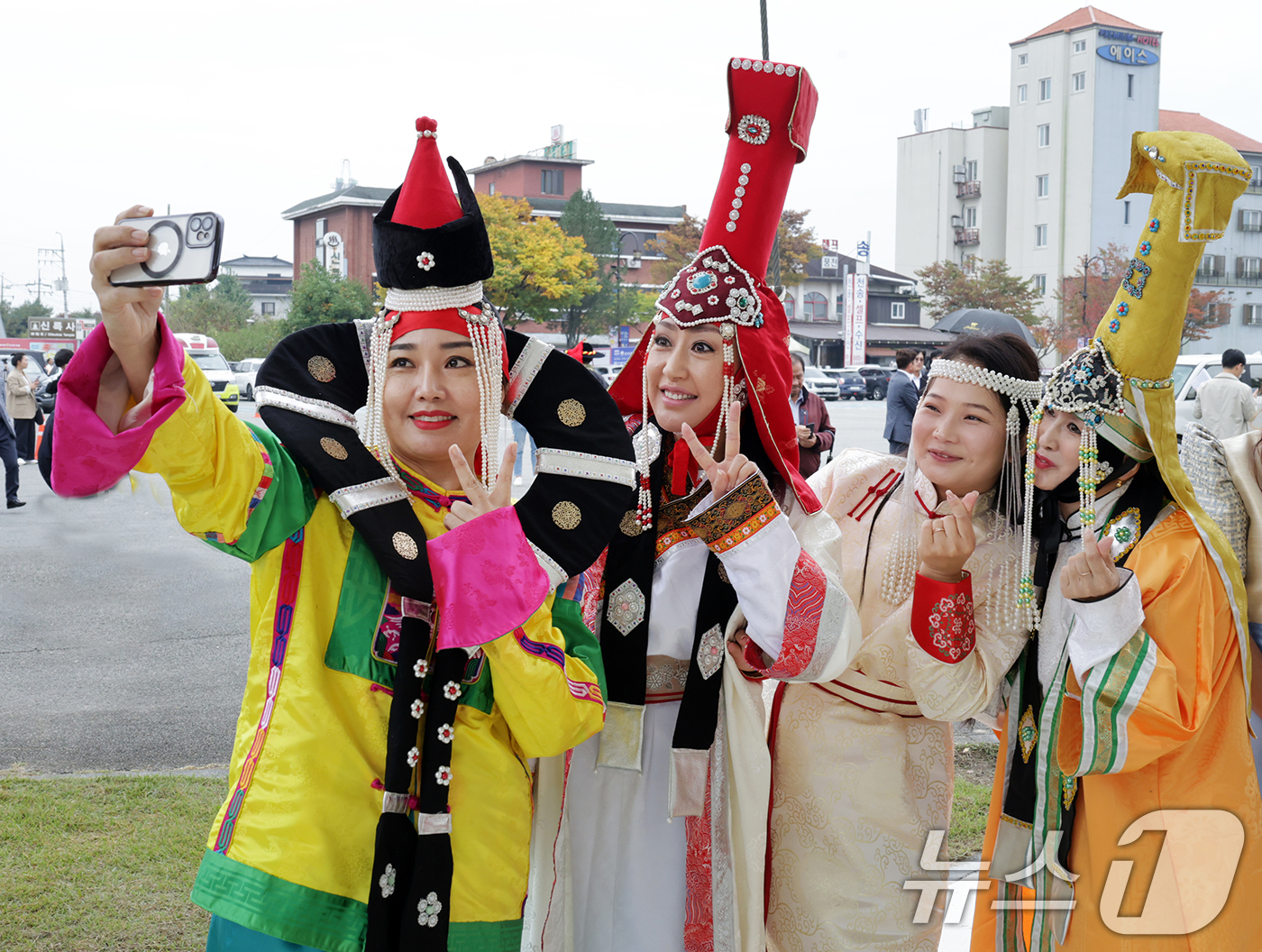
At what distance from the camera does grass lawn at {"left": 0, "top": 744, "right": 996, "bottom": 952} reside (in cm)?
297

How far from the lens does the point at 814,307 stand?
177 feet

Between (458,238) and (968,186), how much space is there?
170 ft

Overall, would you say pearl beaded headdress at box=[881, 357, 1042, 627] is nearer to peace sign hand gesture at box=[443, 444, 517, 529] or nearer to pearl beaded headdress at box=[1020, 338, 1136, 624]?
pearl beaded headdress at box=[1020, 338, 1136, 624]

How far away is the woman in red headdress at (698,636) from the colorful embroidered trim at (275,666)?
0.59 metres

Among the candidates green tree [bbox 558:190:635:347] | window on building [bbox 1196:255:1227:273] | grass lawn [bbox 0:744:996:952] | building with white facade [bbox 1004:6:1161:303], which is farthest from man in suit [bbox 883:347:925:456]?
window on building [bbox 1196:255:1227:273]

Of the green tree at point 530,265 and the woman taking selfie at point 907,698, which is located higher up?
the green tree at point 530,265

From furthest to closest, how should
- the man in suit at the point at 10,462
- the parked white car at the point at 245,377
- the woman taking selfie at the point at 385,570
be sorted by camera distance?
the parked white car at the point at 245,377
the man in suit at the point at 10,462
the woman taking selfie at the point at 385,570

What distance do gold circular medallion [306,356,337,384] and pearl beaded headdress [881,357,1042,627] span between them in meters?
1.30

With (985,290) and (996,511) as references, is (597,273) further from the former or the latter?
(996,511)

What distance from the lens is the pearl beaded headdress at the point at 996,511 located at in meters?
2.25

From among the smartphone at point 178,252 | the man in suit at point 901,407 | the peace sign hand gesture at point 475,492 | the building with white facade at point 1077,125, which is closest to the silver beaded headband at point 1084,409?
the peace sign hand gesture at point 475,492

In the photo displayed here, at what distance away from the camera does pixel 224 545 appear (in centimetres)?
168

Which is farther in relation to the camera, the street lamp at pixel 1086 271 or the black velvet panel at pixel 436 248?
the street lamp at pixel 1086 271

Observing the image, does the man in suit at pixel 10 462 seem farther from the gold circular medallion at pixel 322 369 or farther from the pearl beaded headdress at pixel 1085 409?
the pearl beaded headdress at pixel 1085 409
